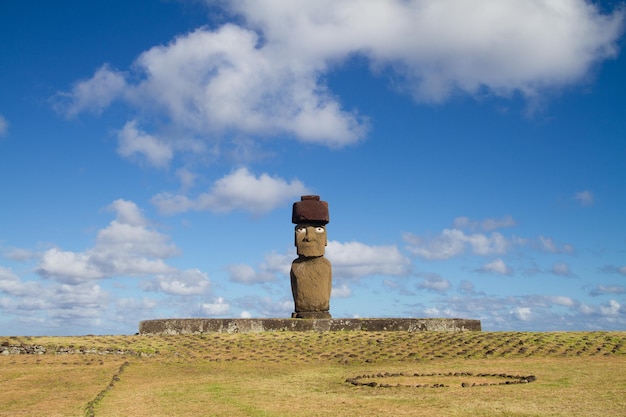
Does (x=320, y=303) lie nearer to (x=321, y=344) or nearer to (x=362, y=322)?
(x=362, y=322)

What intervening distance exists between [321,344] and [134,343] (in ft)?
18.1

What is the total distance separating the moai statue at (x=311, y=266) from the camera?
881 inches

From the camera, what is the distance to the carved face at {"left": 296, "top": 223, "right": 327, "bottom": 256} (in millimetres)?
22453

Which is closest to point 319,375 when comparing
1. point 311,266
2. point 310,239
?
point 311,266

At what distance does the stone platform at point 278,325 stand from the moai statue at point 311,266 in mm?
1378

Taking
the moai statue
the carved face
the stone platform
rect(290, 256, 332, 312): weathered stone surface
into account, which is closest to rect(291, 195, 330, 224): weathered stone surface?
the moai statue

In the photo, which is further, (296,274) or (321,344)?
(296,274)

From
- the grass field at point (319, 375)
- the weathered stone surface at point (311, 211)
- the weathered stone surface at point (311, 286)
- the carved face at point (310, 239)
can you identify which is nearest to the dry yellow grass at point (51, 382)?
the grass field at point (319, 375)

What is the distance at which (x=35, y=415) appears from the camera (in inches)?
394

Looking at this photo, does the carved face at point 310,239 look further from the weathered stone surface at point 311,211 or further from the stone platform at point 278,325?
the stone platform at point 278,325

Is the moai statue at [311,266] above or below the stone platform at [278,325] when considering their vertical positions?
above

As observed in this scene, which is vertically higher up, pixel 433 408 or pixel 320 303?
pixel 320 303

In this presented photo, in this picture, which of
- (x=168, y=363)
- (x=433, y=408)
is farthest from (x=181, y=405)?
(x=168, y=363)

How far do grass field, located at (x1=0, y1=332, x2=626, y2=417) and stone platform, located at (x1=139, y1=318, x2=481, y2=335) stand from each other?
1.18 meters
